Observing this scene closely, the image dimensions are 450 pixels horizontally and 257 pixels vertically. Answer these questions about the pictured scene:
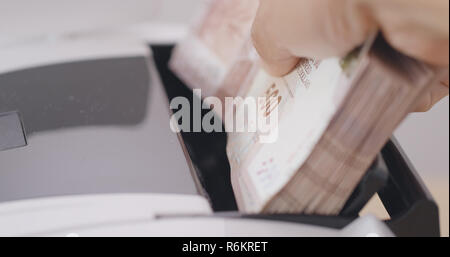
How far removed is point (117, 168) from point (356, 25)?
1.05 ft

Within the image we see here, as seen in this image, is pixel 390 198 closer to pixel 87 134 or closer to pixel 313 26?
pixel 313 26

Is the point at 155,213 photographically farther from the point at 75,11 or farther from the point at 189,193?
the point at 75,11

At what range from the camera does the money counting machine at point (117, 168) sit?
0.45m

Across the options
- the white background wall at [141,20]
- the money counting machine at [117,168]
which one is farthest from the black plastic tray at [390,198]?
the white background wall at [141,20]

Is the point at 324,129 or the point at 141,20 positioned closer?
the point at 324,129

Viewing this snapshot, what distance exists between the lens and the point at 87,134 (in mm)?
586

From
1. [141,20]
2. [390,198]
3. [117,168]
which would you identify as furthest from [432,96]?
[141,20]

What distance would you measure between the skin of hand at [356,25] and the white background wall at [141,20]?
473mm

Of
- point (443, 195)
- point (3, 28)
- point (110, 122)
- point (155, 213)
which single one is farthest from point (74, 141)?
point (443, 195)

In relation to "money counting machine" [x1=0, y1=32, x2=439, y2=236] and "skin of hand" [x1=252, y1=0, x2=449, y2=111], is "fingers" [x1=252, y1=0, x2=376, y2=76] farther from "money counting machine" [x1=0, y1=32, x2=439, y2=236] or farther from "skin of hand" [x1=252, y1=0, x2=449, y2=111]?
"money counting machine" [x1=0, y1=32, x2=439, y2=236]

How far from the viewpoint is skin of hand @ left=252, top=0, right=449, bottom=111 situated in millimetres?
322

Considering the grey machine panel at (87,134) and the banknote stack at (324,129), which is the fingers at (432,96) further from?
the grey machine panel at (87,134)

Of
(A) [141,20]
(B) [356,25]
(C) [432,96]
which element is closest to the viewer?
(B) [356,25]

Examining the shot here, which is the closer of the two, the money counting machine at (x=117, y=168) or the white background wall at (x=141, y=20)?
the money counting machine at (x=117, y=168)
